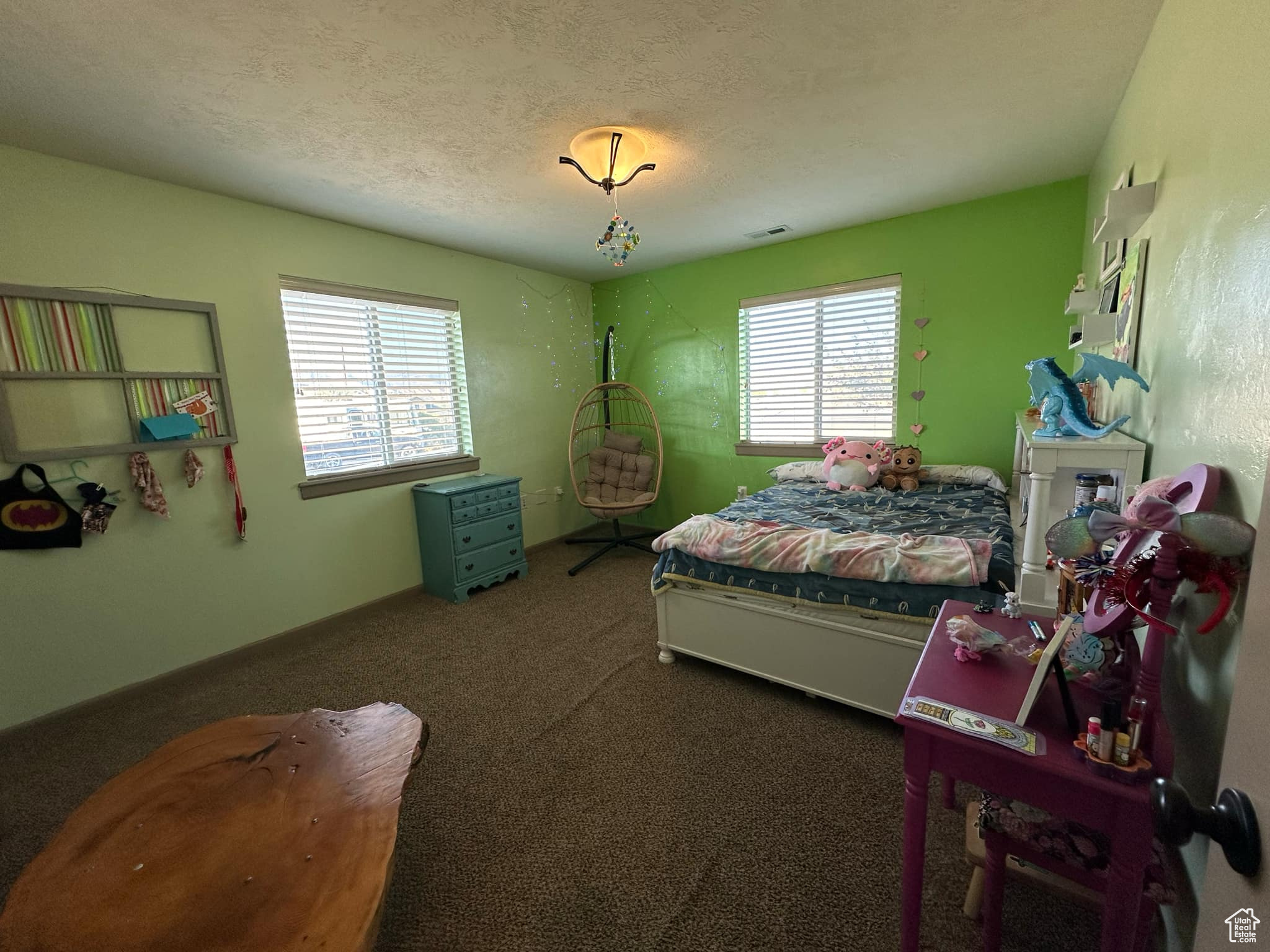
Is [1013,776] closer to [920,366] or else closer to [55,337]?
[920,366]

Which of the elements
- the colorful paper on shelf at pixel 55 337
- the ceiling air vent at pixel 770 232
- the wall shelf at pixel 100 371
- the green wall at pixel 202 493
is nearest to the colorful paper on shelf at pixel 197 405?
the wall shelf at pixel 100 371

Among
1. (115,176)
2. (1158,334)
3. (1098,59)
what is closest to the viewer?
(1158,334)

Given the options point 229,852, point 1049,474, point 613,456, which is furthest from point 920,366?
point 229,852

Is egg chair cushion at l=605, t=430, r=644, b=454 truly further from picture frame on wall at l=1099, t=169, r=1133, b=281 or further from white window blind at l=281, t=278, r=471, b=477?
picture frame on wall at l=1099, t=169, r=1133, b=281

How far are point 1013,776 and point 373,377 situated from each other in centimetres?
351

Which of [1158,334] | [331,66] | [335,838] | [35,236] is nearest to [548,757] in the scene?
[335,838]

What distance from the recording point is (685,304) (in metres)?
4.21

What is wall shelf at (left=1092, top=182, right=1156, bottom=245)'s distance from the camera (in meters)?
1.45

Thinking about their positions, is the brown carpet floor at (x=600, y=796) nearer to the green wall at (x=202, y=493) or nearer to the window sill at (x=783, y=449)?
the green wall at (x=202, y=493)

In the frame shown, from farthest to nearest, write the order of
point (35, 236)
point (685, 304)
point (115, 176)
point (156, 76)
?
point (685, 304) < point (115, 176) < point (35, 236) < point (156, 76)

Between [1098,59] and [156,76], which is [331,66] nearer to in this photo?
[156,76]

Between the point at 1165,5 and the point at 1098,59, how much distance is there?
29 centimetres

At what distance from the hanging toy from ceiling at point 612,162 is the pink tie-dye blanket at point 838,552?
1.35 meters
